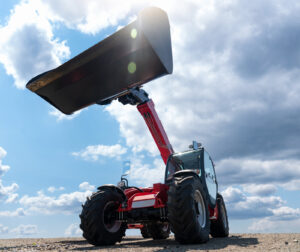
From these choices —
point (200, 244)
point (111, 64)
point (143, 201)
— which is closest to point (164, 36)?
point (111, 64)

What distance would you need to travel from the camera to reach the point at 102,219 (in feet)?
22.2

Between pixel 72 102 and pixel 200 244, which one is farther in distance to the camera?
pixel 72 102

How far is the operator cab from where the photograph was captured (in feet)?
26.0

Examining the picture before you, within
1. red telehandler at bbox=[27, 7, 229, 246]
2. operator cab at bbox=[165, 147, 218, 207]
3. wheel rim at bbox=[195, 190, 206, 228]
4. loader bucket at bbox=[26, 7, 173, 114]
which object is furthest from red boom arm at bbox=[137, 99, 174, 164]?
wheel rim at bbox=[195, 190, 206, 228]

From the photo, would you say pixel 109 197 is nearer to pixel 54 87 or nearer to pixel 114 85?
pixel 114 85

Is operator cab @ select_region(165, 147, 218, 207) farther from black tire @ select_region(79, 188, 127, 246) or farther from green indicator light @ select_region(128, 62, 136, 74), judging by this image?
green indicator light @ select_region(128, 62, 136, 74)

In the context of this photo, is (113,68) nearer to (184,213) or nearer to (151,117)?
(151,117)

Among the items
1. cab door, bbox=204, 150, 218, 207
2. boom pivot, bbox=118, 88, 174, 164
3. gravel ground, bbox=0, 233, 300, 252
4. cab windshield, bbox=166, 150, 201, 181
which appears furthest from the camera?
cab windshield, bbox=166, 150, 201, 181

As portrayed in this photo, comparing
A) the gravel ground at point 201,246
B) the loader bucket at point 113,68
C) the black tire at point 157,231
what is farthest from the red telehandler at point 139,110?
the black tire at point 157,231

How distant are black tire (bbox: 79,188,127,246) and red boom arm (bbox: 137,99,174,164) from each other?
200 cm

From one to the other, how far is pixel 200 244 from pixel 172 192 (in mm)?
1271

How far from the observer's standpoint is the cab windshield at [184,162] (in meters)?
8.08

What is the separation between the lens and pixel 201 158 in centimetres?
802

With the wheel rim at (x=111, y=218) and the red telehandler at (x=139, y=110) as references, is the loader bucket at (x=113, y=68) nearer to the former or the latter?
the red telehandler at (x=139, y=110)
